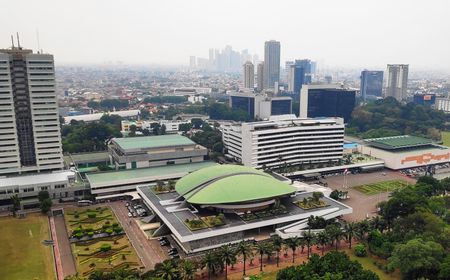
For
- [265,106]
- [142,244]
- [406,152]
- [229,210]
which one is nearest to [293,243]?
[229,210]

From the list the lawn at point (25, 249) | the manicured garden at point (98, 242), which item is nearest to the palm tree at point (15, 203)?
the lawn at point (25, 249)

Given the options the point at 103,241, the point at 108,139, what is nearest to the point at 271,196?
the point at 103,241

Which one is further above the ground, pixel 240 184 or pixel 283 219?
pixel 240 184

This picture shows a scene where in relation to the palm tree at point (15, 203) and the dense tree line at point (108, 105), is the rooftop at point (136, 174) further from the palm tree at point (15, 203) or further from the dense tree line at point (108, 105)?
the dense tree line at point (108, 105)

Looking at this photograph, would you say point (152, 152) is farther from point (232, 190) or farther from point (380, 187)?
point (380, 187)

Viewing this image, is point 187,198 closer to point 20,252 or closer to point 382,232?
point 20,252

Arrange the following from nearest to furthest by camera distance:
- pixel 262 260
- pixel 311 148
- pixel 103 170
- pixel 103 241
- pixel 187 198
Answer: pixel 262 260 < pixel 103 241 < pixel 187 198 < pixel 103 170 < pixel 311 148
